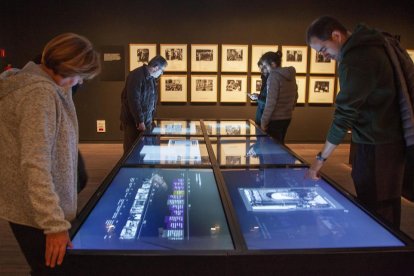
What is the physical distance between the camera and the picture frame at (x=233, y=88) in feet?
24.8

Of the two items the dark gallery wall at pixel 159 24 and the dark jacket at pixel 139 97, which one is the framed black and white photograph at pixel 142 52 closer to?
the dark gallery wall at pixel 159 24

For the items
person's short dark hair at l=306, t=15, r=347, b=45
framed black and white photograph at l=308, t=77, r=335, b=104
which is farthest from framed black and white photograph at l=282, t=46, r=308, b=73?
person's short dark hair at l=306, t=15, r=347, b=45

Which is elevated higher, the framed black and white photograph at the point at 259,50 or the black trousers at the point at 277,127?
the framed black and white photograph at the point at 259,50

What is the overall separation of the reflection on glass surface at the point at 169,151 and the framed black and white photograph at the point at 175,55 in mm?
3902

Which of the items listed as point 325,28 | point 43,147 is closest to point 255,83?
point 325,28

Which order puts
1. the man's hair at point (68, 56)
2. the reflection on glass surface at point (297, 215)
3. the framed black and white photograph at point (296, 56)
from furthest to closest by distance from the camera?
the framed black and white photograph at point (296, 56) < the reflection on glass surface at point (297, 215) < the man's hair at point (68, 56)

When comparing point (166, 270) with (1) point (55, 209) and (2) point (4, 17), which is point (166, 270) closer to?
(1) point (55, 209)

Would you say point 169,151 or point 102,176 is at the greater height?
point 169,151

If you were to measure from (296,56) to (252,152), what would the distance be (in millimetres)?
4854

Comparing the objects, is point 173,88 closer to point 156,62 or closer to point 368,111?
point 156,62

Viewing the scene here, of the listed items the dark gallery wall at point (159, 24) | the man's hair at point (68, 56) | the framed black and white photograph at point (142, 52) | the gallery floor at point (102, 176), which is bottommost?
the gallery floor at point (102, 176)

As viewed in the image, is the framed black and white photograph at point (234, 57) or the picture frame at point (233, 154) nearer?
the picture frame at point (233, 154)

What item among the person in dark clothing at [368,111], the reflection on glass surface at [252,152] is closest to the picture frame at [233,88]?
the reflection on glass surface at [252,152]

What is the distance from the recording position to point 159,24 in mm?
7348
